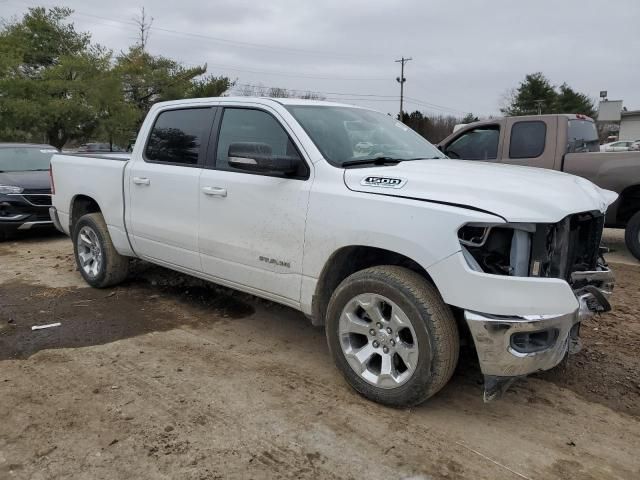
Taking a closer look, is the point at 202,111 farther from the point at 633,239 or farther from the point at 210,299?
the point at 633,239

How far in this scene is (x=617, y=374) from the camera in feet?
12.4

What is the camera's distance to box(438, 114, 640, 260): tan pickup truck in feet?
23.5

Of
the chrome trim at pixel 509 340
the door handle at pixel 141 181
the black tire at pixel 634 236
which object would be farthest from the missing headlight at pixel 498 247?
the black tire at pixel 634 236

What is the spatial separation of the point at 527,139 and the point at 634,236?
6.37ft

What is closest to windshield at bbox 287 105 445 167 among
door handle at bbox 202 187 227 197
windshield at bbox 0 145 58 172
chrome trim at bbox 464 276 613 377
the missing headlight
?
door handle at bbox 202 187 227 197

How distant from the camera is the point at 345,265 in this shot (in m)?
3.59

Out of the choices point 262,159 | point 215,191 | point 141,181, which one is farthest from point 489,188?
point 141,181

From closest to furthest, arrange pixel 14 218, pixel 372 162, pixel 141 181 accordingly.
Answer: pixel 372 162, pixel 141 181, pixel 14 218

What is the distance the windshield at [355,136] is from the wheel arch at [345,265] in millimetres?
606

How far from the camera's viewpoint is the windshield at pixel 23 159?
368 inches

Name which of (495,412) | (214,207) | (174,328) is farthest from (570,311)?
(174,328)

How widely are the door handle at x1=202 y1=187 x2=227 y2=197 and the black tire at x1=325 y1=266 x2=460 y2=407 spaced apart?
4.43ft

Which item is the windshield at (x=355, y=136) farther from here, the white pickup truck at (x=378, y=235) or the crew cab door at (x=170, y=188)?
the crew cab door at (x=170, y=188)

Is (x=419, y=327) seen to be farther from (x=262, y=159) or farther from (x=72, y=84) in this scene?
(x=72, y=84)
